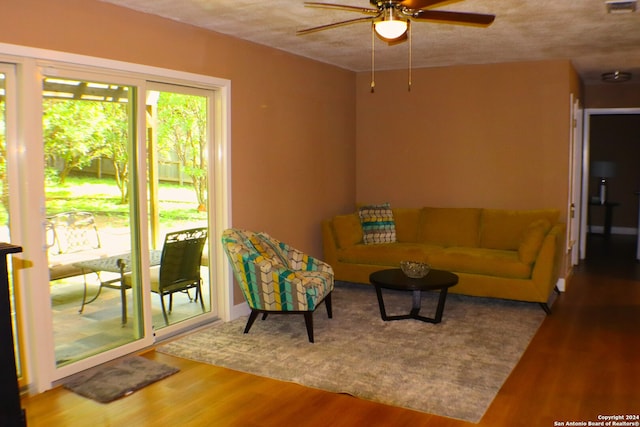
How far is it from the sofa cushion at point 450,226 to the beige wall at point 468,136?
29cm

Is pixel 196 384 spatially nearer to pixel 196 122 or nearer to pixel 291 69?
pixel 196 122

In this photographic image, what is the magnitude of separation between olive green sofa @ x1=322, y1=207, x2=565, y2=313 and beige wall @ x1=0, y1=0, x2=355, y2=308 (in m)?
0.43

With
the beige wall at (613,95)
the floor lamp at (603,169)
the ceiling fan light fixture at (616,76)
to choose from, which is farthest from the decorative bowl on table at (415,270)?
the floor lamp at (603,169)

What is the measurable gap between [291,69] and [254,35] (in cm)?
93

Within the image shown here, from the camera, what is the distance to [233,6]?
13.0ft

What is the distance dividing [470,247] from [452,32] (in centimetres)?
238

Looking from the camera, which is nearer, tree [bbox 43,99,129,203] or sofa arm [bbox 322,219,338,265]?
tree [bbox 43,99,129,203]

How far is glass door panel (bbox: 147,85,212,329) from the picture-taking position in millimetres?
4465

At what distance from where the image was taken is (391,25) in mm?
3053

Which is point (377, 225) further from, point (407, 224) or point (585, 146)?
point (585, 146)

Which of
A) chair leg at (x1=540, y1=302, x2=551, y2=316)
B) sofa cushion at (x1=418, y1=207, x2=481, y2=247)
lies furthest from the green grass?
chair leg at (x1=540, y1=302, x2=551, y2=316)

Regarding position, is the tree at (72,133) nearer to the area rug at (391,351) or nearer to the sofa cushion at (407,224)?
the area rug at (391,351)

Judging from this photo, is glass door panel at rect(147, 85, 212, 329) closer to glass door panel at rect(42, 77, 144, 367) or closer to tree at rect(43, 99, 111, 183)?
glass door panel at rect(42, 77, 144, 367)

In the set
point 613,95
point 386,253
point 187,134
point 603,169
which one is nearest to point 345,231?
point 386,253
